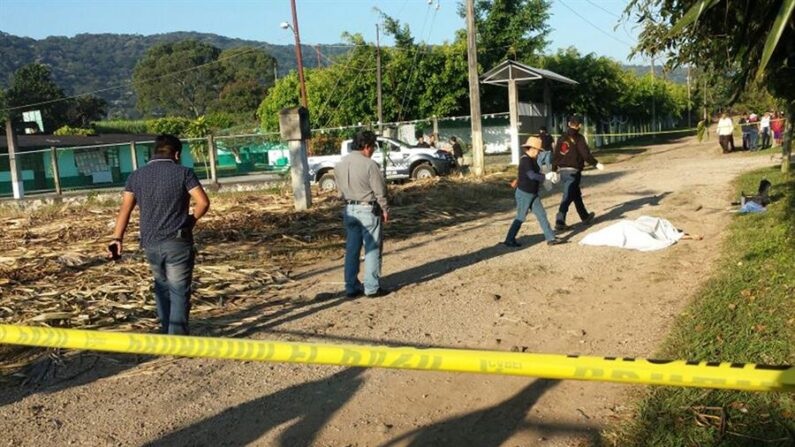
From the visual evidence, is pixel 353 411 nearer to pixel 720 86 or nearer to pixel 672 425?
pixel 672 425

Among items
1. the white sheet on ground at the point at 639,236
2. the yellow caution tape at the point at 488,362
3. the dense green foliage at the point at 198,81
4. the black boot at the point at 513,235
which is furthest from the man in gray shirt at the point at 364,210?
the dense green foliage at the point at 198,81

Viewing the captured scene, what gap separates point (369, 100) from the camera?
124 ft

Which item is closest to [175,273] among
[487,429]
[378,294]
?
[378,294]

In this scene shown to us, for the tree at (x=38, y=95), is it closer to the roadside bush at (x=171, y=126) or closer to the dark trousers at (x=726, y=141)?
the roadside bush at (x=171, y=126)

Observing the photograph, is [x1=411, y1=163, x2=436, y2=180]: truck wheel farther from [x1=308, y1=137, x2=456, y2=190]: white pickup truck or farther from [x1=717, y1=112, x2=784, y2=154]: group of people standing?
[x1=717, y1=112, x2=784, y2=154]: group of people standing

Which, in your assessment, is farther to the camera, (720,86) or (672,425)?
(720,86)

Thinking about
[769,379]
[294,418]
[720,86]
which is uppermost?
[720,86]

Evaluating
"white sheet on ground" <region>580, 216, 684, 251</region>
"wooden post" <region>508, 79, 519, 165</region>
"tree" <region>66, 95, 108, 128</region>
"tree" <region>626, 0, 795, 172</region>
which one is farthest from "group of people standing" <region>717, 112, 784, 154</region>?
"tree" <region>66, 95, 108, 128</region>

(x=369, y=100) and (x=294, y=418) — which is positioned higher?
(x=369, y=100)

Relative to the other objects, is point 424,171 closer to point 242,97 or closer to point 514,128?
point 514,128

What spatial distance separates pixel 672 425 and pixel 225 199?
1363 centimetres

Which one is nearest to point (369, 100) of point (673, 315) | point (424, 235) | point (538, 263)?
point (424, 235)

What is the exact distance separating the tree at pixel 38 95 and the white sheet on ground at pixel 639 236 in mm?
77602

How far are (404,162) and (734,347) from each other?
1748cm
